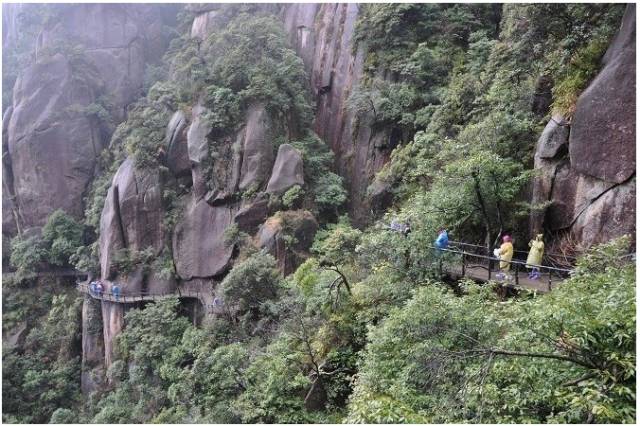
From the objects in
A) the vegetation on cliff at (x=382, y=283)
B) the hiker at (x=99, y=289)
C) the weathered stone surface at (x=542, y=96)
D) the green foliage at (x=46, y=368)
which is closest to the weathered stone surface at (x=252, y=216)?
the vegetation on cliff at (x=382, y=283)

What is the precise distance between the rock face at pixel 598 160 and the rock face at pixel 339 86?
32.8 ft

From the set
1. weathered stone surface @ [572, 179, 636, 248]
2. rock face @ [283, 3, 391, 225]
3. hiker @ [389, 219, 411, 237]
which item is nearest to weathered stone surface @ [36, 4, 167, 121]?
rock face @ [283, 3, 391, 225]

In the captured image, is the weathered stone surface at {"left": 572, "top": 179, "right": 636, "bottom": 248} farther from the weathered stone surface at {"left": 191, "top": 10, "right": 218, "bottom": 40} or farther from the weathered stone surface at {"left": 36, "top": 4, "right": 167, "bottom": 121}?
the weathered stone surface at {"left": 36, "top": 4, "right": 167, "bottom": 121}

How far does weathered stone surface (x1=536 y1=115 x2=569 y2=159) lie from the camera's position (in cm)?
1231

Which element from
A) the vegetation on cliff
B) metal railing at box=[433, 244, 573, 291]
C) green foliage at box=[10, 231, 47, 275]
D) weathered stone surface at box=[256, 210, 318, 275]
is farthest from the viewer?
green foliage at box=[10, 231, 47, 275]

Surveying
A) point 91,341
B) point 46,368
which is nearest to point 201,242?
point 91,341

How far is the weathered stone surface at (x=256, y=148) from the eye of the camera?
21.2m

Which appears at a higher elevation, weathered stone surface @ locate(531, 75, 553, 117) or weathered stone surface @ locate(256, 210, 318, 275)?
weathered stone surface @ locate(531, 75, 553, 117)

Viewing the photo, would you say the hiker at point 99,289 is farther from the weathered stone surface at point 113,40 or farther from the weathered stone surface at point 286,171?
the weathered stone surface at point 113,40

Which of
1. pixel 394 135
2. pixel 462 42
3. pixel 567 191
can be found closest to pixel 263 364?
pixel 567 191

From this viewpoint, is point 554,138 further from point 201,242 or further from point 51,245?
point 51,245

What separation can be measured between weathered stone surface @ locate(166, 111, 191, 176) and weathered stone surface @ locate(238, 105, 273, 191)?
11.0 ft

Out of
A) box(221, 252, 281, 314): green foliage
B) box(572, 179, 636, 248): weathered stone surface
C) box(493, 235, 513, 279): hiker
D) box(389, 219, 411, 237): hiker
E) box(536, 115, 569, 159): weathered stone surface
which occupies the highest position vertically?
box(536, 115, 569, 159): weathered stone surface

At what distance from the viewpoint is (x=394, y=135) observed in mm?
22344
